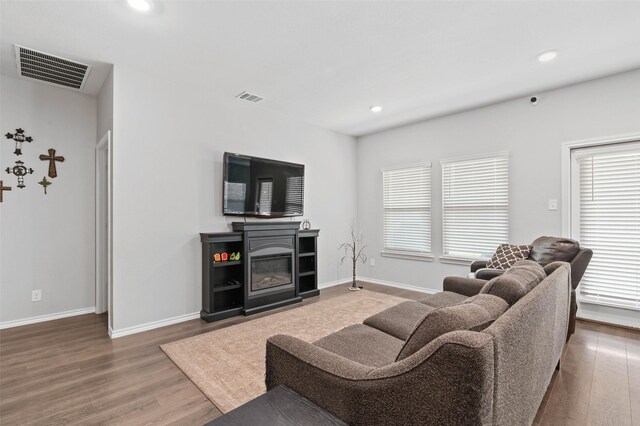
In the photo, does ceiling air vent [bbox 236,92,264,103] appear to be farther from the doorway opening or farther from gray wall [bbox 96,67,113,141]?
the doorway opening

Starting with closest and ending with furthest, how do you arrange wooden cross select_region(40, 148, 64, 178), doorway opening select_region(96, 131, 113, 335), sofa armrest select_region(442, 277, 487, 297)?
sofa armrest select_region(442, 277, 487, 297), wooden cross select_region(40, 148, 64, 178), doorway opening select_region(96, 131, 113, 335)

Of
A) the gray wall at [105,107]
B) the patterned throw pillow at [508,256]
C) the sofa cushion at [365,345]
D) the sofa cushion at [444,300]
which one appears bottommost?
the sofa cushion at [365,345]

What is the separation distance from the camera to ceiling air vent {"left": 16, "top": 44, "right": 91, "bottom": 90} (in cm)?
289

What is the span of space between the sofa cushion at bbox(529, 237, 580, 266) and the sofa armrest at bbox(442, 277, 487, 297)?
75 cm

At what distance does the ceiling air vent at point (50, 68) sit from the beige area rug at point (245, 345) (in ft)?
9.52

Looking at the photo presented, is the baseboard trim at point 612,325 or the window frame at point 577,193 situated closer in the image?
the baseboard trim at point 612,325

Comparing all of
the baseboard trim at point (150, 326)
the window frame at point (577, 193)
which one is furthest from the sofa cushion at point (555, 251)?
the baseboard trim at point (150, 326)

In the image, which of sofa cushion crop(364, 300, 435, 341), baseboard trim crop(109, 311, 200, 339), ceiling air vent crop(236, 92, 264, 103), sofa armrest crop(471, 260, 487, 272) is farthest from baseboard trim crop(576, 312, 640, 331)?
ceiling air vent crop(236, 92, 264, 103)

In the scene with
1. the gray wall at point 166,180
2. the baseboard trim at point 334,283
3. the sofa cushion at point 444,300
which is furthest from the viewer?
the baseboard trim at point 334,283

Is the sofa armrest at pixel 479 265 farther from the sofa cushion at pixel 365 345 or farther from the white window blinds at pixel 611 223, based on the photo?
the sofa cushion at pixel 365 345

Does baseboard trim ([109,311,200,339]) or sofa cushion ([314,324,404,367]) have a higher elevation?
sofa cushion ([314,324,404,367])

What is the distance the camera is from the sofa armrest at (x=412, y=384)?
31.7 inches

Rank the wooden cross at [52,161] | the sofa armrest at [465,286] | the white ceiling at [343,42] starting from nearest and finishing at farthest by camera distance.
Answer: the white ceiling at [343,42] < the sofa armrest at [465,286] < the wooden cross at [52,161]

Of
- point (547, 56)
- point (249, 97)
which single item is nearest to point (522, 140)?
point (547, 56)
